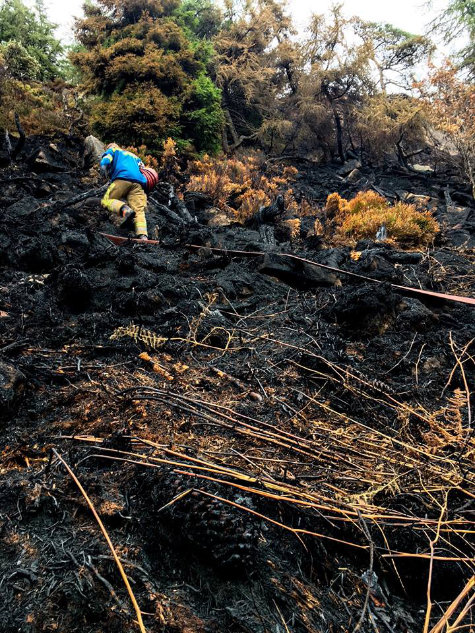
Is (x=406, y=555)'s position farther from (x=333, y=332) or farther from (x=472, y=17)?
(x=472, y=17)

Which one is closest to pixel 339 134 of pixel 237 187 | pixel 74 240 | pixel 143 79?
pixel 143 79

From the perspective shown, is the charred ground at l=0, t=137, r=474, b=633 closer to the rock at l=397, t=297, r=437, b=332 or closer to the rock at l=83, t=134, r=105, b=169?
the rock at l=397, t=297, r=437, b=332

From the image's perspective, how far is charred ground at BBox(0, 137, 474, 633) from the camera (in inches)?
47.3

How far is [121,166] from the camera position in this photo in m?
6.44

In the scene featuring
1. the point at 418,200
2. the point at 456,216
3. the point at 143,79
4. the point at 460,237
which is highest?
the point at 143,79

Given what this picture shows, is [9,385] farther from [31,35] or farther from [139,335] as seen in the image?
[31,35]

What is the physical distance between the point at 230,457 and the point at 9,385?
1.31m

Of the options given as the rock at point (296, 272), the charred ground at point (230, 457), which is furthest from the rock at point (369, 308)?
the rock at point (296, 272)

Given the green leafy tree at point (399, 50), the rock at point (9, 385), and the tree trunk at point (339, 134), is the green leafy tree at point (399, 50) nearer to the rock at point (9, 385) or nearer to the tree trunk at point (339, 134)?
the tree trunk at point (339, 134)

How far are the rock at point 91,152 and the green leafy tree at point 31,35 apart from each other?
759cm

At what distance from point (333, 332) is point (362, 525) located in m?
2.18

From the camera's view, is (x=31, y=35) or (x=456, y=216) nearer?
(x=456, y=216)

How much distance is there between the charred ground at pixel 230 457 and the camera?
3.94 ft

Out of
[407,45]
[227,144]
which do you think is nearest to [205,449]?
[227,144]
